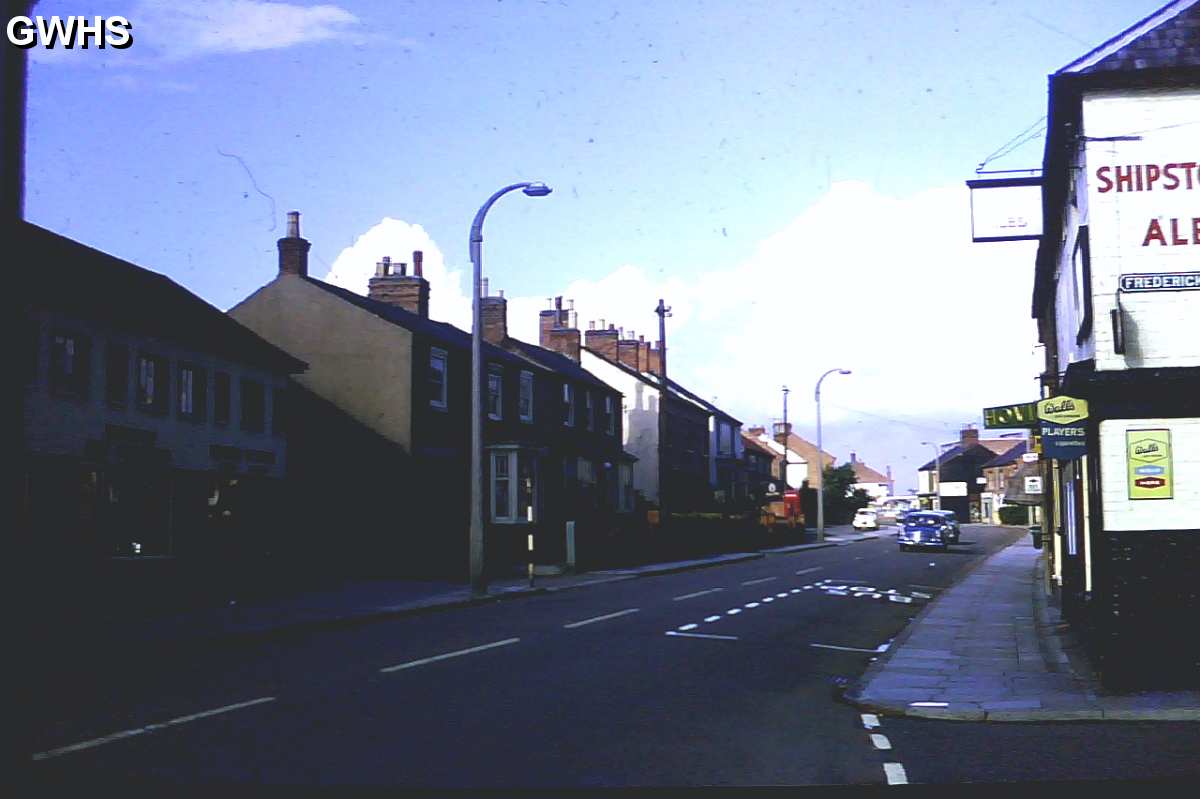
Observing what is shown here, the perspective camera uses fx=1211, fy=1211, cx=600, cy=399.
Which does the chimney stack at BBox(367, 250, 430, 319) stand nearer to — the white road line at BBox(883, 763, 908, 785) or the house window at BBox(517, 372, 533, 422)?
the house window at BBox(517, 372, 533, 422)

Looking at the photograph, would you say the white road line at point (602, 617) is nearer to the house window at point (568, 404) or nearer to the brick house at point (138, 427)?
the brick house at point (138, 427)

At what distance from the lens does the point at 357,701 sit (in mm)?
11625

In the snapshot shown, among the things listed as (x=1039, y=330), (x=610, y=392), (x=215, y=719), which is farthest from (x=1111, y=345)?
(x=610, y=392)

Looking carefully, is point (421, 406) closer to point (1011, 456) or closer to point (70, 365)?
point (70, 365)

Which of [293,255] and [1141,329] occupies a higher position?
[293,255]

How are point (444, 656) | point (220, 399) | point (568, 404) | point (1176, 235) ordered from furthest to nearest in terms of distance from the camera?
point (568, 404)
point (220, 399)
point (444, 656)
point (1176, 235)

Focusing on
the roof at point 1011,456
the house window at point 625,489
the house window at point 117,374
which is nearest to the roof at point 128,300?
the house window at point 117,374

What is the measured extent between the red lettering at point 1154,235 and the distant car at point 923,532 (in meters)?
42.1

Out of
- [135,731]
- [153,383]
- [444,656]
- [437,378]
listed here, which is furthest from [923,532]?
[135,731]

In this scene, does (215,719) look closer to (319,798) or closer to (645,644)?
(319,798)

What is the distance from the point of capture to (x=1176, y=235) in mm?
13984

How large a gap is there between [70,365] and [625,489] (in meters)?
34.8

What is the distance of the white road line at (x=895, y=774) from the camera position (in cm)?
853

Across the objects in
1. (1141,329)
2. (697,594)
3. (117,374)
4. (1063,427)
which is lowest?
(697,594)
